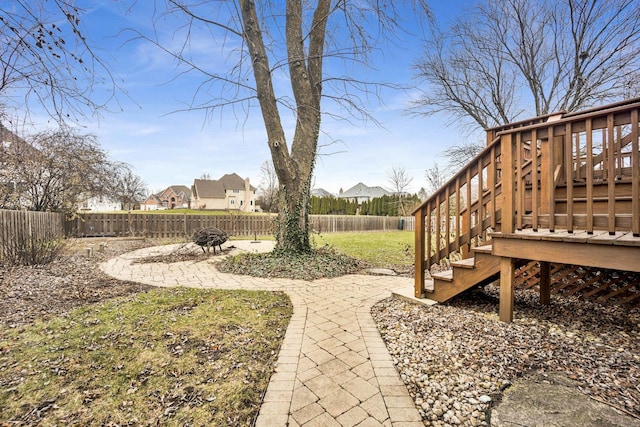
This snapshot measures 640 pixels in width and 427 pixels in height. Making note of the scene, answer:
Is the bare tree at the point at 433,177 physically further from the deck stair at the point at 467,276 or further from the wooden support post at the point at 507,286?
the wooden support post at the point at 507,286

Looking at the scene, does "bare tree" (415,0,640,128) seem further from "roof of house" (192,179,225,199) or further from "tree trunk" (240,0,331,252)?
"roof of house" (192,179,225,199)

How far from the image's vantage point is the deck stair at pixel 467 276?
129 inches

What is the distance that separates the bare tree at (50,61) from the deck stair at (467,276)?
407 cm

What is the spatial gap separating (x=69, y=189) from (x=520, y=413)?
45.5 feet

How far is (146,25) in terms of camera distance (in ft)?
15.4

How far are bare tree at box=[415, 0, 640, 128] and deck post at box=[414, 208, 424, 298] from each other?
627 centimetres

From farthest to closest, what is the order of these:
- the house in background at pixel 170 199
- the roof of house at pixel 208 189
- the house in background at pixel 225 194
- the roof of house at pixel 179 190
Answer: the roof of house at pixel 179 190 → the house in background at pixel 170 199 → the house in background at pixel 225 194 → the roof of house at pixel 208 189

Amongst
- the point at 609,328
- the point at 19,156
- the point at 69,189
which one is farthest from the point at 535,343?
the point at 69,189

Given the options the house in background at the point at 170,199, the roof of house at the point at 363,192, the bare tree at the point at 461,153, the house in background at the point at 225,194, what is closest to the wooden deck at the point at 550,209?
the bare tree at the point at 461,153

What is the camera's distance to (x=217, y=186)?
44.0 m

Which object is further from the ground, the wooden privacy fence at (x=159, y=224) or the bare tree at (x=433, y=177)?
the bare tree at (x=433, y=177)

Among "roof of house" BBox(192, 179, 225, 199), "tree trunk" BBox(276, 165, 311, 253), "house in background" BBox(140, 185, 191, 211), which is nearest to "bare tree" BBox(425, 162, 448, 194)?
"tree trunk" BBox(276, 165, 311, 253)

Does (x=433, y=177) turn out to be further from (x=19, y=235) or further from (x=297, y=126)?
(x=19, y=235)

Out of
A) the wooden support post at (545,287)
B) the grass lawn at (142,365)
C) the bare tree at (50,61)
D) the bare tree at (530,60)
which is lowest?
the grass lawn at (142,365)
